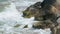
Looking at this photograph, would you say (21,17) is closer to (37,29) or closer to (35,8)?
(35,8)

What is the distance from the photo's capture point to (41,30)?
1212 centimetres

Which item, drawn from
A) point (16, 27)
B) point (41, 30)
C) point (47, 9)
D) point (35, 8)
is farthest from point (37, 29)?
point (35, 8)

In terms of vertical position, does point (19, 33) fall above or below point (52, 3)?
below

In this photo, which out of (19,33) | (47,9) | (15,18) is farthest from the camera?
(15,18)

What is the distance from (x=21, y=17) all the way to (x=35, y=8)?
3.75ft

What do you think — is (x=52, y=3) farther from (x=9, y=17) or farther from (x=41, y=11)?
(x=9, y=17)

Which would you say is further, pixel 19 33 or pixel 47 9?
pixel 47 9

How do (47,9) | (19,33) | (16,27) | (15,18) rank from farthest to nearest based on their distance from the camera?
(15,18) < (47,9) < (16,27) < (19,33)

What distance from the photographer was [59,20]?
12.6 metres

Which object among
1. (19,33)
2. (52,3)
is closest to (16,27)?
(19,33)

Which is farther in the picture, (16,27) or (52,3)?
(52,3)

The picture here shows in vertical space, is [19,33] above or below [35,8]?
below

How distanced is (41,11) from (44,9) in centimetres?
22

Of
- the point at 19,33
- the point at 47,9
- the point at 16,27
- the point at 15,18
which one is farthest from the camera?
the point at 15,18
